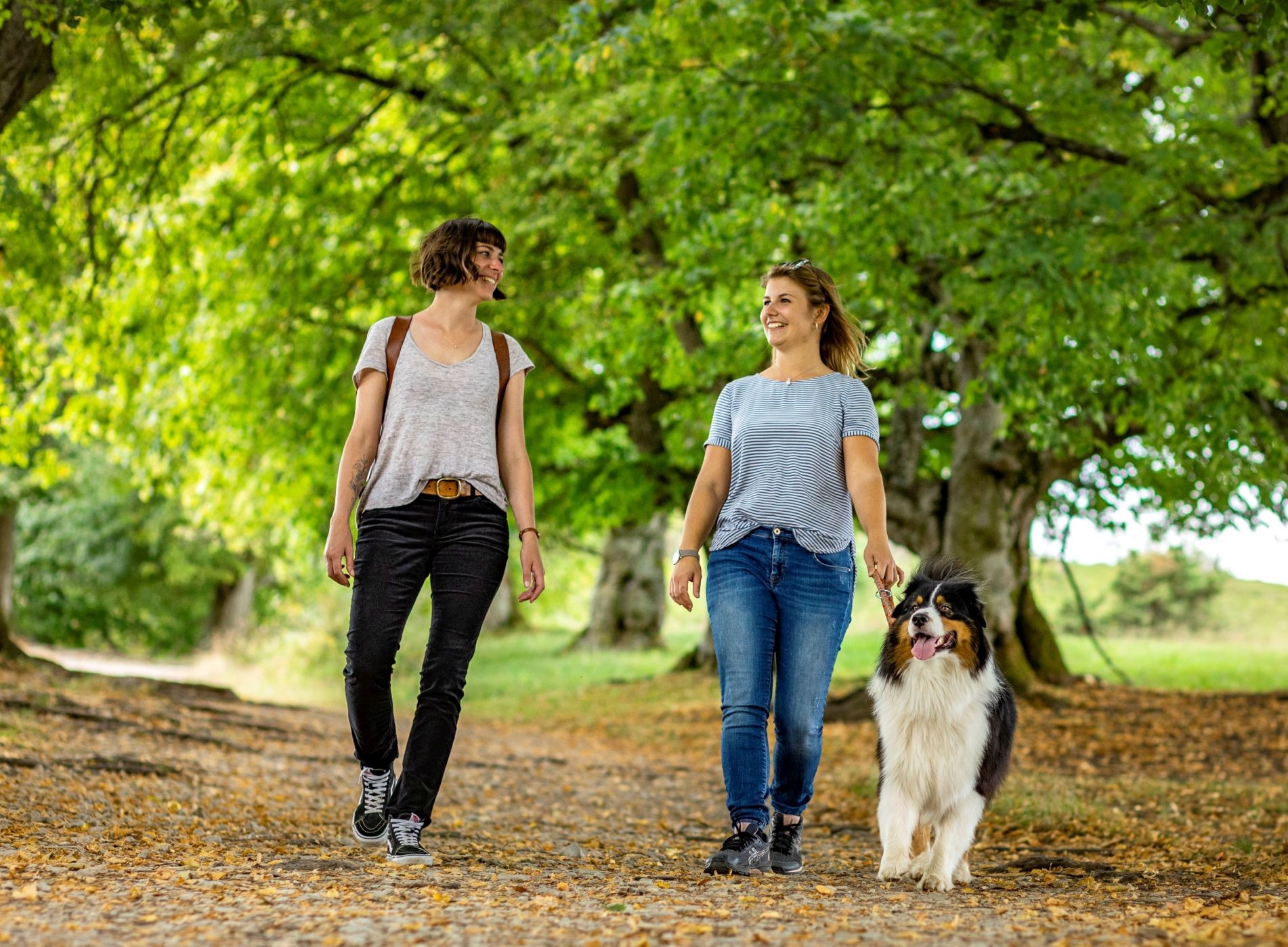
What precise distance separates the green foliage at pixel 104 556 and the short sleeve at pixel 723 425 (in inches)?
951

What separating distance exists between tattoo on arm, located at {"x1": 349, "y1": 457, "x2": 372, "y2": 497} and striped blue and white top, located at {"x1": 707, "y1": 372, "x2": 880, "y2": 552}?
1.32 metres

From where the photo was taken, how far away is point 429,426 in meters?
4.64

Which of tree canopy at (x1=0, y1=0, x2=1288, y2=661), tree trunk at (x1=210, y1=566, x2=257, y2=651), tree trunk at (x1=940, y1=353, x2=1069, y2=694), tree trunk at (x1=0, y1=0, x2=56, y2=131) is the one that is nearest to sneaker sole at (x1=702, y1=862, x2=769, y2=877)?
tree canopy at (x1=0, y1=0, x2=1288, y2=661)

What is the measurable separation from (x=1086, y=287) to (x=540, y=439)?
9701 mm

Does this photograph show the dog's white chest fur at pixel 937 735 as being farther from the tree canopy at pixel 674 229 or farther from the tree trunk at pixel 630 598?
the tree trunk at pixel 630 598

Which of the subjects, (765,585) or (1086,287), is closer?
(765,585)

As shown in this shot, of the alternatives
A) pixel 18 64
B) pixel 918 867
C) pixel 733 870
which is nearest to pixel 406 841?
pixel 733 870

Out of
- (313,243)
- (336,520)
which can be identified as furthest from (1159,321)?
(313,243)

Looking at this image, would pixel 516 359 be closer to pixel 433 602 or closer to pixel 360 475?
pixel 360 475

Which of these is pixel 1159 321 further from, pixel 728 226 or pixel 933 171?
pixel 728 226

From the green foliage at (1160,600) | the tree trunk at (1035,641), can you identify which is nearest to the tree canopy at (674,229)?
the tree trunk at (1035,641)

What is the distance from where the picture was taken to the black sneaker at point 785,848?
484cm

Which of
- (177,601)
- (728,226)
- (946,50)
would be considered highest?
(946,50)

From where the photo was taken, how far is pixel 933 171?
32.5 feet
